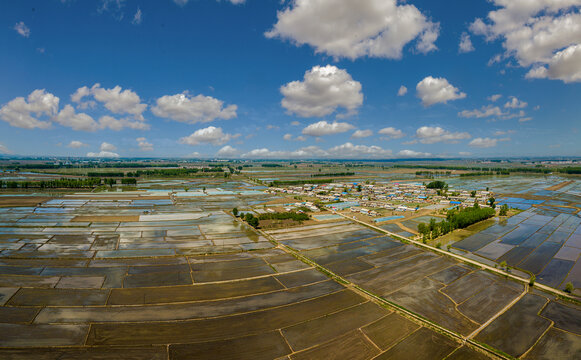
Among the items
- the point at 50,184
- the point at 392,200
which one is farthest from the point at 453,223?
the point at 50,184

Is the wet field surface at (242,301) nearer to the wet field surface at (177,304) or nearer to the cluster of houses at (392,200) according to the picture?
the wet field surface at (177,304)

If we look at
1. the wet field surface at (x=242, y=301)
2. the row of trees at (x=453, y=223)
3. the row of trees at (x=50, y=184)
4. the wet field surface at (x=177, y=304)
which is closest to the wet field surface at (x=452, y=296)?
the wet field surface at (x=242, y=301)

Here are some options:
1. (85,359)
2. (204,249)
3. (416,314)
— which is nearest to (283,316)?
(416,314)

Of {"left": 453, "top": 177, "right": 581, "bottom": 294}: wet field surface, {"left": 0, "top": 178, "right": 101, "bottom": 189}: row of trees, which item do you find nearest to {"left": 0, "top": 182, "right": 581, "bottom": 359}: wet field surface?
{"left": 453, "top": 177, "right": 581, "bottom": 294}: wet field surface

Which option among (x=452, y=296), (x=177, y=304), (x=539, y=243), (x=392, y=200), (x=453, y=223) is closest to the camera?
(x=177, y=304)

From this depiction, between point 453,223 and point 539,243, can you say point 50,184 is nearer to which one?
point 453,223
